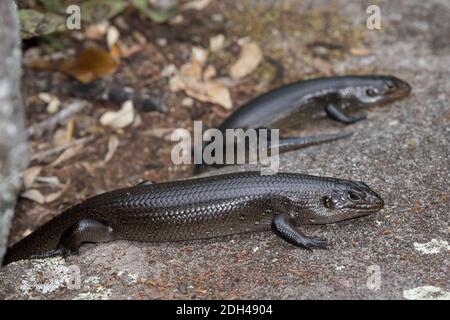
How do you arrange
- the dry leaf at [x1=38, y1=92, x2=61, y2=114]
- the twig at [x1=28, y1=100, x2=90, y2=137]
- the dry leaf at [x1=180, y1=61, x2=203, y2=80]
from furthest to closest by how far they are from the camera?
1. the dry leaf at [x1=180, y1=61, x2=203, y2=80]
2. the dry leaf at [x1=38, y1=92, x2=61, y2=114]
3. the twig at [x1=28, y1=100, x2=90, y2=137]

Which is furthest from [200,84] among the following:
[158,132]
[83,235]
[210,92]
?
[83,235]

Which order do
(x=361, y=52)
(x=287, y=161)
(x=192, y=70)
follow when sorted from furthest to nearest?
(x=361, y=52) → (x=192, y=70) → (x=287, y=161)

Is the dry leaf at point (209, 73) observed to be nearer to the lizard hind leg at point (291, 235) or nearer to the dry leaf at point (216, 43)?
the dry leaf at point (216, 43)

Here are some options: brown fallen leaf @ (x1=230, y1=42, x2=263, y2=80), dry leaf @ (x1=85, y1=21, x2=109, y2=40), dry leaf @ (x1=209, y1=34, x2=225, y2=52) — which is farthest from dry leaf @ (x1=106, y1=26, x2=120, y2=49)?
brown fallen leaf @ (x1=230, y1=42, x2=263, y2=80)

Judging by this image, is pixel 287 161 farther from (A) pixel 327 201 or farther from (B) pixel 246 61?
(B) pixel 246 61

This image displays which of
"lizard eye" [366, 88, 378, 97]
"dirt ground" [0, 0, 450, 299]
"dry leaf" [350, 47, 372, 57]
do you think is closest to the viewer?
"dirt ground" [0, 0, 450, 299]

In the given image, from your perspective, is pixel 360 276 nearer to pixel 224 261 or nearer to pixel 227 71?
pixel 224 261

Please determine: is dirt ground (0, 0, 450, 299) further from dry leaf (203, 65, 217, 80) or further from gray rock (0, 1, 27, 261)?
gray rock (0, 1, 27, 261)

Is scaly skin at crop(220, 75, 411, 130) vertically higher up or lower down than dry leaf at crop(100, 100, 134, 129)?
higher up
